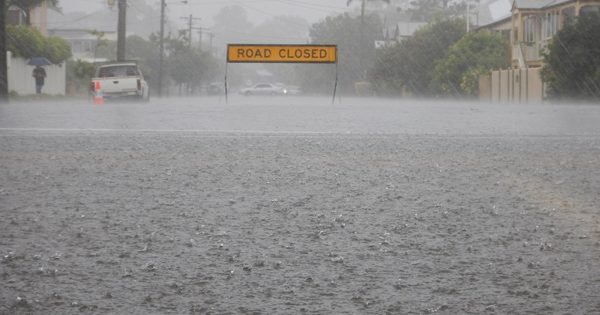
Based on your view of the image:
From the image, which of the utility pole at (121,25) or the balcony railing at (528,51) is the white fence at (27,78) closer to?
the utility pole at (121,25)

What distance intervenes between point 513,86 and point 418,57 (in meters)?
17.9

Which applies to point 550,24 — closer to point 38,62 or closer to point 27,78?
point 38,62

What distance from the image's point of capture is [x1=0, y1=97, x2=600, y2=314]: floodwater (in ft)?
11.6

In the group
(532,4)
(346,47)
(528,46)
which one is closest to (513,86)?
(528,46)

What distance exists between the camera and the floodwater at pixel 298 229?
355 centimetres

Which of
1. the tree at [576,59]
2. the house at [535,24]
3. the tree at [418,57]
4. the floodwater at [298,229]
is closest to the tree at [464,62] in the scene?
the house at [535,24]

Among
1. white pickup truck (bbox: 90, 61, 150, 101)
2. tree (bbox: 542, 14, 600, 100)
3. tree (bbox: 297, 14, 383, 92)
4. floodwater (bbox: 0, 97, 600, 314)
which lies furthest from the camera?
tree (bbox: 297, 14, 383, 92)

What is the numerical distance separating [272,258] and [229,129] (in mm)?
7828

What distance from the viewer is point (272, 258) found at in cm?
420

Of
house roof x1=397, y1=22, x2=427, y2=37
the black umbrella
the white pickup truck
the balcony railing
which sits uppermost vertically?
house roof x1=397, y1=22, x2=427, y2=37

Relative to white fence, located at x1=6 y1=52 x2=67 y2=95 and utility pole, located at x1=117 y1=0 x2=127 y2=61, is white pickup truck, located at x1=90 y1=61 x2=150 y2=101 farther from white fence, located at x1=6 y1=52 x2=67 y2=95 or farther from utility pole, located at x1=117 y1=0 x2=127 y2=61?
white fence, located at x1=6 y1=52 x2=67 y2=95

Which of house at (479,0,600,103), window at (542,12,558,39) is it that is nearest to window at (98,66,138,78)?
house at (479,0,600,103)

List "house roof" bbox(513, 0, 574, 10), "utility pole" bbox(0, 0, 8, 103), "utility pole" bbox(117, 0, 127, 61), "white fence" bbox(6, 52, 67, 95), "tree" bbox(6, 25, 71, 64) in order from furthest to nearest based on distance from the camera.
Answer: "house roof" bbox(513, 0, 574, 10) → "tree" bbox(6, 25, 71, 64) → "white fence" bbox(6, 52, 67, 95) → "utility pole" bbox(117, 0, 127, 61) → "utility pole" bbox(0, 0, 8, 103)

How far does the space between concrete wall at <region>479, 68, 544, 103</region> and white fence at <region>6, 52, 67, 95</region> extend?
25229 millimetres
